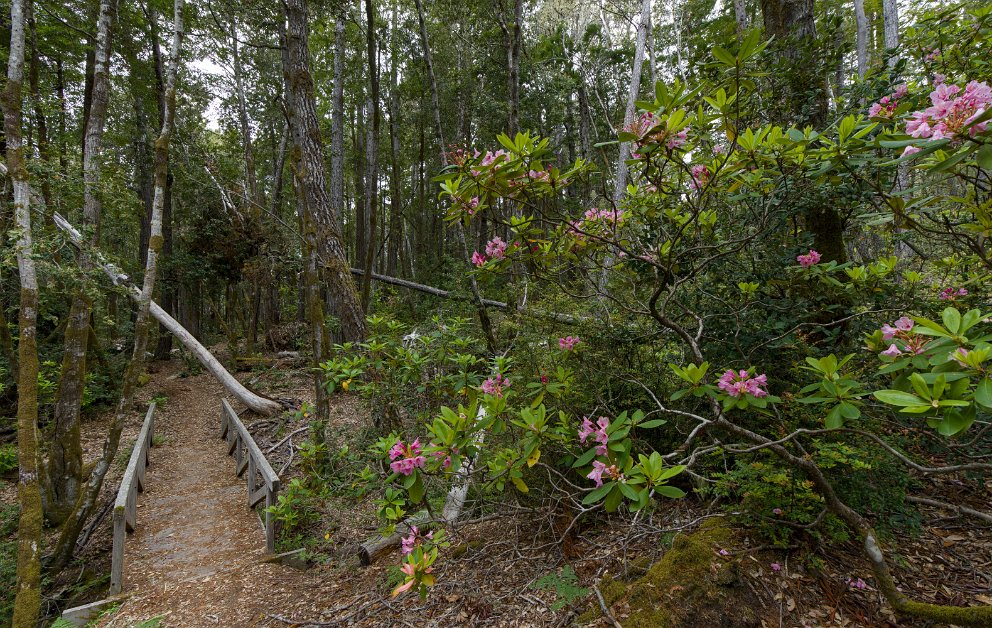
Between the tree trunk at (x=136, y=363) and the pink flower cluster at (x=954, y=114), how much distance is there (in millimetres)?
6098

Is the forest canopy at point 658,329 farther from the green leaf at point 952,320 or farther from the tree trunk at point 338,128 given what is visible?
the tree trunk at point 338,128

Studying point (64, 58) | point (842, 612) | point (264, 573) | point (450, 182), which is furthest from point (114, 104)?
point (842, 612)

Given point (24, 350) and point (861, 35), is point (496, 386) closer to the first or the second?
point (24, 350)

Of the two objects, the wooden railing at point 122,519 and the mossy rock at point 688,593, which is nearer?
the mossy rock at point 688,593

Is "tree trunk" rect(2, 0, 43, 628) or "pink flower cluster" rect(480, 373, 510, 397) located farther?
"tree trunk" rect(2, 0, 43, 628)

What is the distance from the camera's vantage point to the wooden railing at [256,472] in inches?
168

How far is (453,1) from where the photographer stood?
1084 cm

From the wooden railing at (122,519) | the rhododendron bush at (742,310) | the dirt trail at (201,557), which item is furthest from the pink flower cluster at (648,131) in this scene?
the wooden railing at (122,519)

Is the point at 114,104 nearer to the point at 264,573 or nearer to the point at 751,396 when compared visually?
the point at 264,573

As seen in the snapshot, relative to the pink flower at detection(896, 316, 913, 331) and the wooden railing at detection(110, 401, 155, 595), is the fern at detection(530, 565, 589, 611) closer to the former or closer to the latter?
the pink flower at detection(896, 316, 913, 331)

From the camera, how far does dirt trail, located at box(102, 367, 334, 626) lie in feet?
11.2

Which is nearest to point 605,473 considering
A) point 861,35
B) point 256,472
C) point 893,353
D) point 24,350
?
point 893,353

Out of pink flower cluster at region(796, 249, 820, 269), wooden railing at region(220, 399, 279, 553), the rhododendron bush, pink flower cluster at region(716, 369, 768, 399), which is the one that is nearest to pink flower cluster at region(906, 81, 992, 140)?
the rhododendron bush

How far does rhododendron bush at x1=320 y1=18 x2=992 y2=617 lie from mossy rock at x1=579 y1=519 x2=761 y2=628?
39 cm
